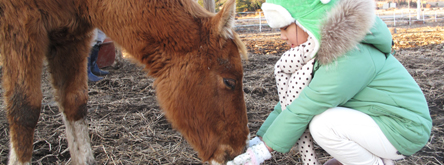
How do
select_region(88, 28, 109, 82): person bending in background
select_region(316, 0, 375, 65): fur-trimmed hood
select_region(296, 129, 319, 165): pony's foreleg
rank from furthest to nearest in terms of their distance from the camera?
select_region(88, 28, 109, 82): person bending in background
select_region(296, 129, 319, 165): pony's foreleg
select_region(316, 0, 375, 65): fur-trimmed hood

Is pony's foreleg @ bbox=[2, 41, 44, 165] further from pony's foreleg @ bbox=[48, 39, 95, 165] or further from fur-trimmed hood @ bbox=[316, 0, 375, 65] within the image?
fur-trimmed hood @ bbox=[316, 0, 375, 65]

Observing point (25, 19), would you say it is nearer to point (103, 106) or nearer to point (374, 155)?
point (103, 106)

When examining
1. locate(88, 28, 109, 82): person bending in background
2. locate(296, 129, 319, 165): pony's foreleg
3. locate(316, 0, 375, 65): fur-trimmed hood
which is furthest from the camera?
locate(88, 28, 109, 82): person bending in background

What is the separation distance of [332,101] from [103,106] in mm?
3371

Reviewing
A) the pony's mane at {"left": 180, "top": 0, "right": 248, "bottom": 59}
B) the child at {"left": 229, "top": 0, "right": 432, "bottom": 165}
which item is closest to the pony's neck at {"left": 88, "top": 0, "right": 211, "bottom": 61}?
the pony's mane at {"left": 180, "top": 0, "right": 248, "bottom": 59}

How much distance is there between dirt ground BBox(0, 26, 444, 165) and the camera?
269cm

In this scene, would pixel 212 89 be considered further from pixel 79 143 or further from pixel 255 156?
pixel 79 143

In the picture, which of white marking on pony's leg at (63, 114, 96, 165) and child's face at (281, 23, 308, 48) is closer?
child's face at (281, 23, 308, 48)

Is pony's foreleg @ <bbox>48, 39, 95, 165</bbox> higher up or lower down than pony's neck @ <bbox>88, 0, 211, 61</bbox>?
lower down

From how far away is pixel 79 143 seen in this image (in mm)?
2732

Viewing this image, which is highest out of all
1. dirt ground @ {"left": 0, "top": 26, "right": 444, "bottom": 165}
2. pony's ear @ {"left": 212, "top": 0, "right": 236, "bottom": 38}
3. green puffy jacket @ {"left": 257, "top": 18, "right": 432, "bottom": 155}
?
pony's ear @ {"left": 212, "top": 0, "right": 236, "bottom": 38}

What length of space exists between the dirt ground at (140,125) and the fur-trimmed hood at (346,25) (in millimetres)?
1209

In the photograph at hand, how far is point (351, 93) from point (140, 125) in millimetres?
2481

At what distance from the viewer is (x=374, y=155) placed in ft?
6.01
